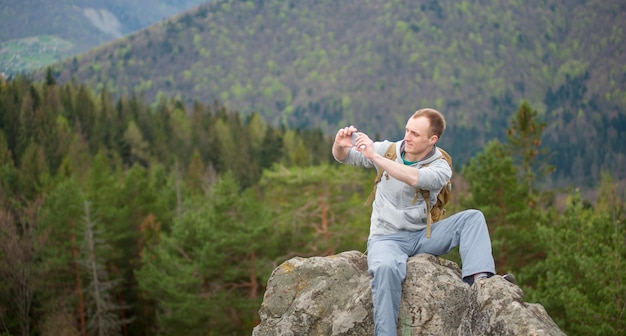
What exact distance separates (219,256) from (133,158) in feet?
252

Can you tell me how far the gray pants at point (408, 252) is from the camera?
6.86m

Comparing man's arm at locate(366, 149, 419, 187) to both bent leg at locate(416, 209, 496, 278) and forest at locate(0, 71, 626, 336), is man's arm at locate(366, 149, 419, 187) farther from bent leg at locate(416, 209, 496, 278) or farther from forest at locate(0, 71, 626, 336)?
forest at locate(0, 71, 626, 336)

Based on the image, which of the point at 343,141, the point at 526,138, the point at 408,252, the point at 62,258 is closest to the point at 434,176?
the point at 408,252

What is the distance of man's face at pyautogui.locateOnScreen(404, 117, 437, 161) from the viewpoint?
716cm

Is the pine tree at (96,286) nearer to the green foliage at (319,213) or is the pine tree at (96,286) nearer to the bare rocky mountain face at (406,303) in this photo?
the green foliage at (319,213)

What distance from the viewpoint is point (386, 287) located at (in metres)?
6.88

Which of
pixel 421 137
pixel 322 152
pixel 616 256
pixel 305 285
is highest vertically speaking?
pixel 421 137

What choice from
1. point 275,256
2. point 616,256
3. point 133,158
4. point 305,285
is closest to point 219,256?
point 275,256

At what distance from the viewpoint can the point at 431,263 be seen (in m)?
7.37

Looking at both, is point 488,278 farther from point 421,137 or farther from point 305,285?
point 305,285

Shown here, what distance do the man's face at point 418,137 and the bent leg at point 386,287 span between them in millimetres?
1097

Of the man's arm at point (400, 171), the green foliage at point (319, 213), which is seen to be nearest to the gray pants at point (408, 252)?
the man's arm at point (400, 171)

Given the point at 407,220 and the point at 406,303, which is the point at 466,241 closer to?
the point at 407,220

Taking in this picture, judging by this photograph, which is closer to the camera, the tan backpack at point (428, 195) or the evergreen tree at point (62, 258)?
the tan backpack at point (428, 195)
